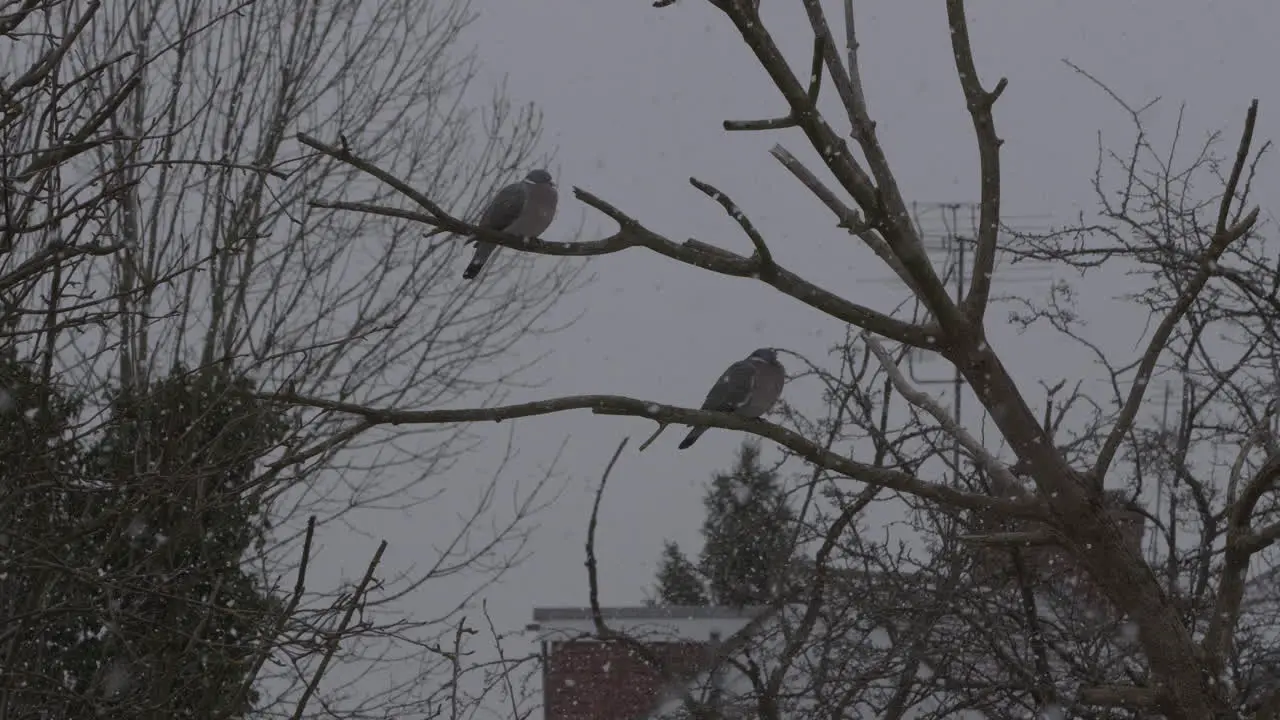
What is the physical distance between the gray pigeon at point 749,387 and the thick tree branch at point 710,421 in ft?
14.0

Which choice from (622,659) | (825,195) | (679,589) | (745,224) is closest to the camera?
(745,224)

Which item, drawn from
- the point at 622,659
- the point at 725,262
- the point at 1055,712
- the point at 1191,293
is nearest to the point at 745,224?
the point at 725,262

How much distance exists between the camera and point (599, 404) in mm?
3111

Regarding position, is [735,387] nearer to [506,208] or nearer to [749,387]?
[749,387]

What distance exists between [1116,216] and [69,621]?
5.27 meters

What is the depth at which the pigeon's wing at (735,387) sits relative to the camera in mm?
7516

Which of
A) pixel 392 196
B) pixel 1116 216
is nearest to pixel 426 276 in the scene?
pixel 392 196

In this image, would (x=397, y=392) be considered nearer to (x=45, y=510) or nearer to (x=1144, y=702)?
(x=45, y=510)

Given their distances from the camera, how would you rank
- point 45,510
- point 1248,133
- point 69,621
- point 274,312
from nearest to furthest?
1. point 1248,133
2. point 45,510
3. point 69,621
4. point 274,312

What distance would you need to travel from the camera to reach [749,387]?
297 inches

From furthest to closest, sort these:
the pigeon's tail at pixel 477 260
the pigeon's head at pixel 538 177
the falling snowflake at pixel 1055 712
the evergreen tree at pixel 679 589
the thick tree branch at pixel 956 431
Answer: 1. the evergreen tree at pixel 679 589
2. the pigeon's head at pixel 538 177
3. the pigeon's tail at pixel 477 260
4. the falling snowflake at pixel 1055 712
5. the thick tree branch at pixel 956 431

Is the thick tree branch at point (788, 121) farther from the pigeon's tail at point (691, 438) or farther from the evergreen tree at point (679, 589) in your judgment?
the evergreen tree at point (679, 589)

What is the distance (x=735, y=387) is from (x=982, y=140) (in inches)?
168

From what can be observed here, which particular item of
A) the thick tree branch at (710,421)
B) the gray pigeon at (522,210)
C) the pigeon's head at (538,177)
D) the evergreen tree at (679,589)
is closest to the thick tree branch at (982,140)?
the thick tree branch at (710,421)
